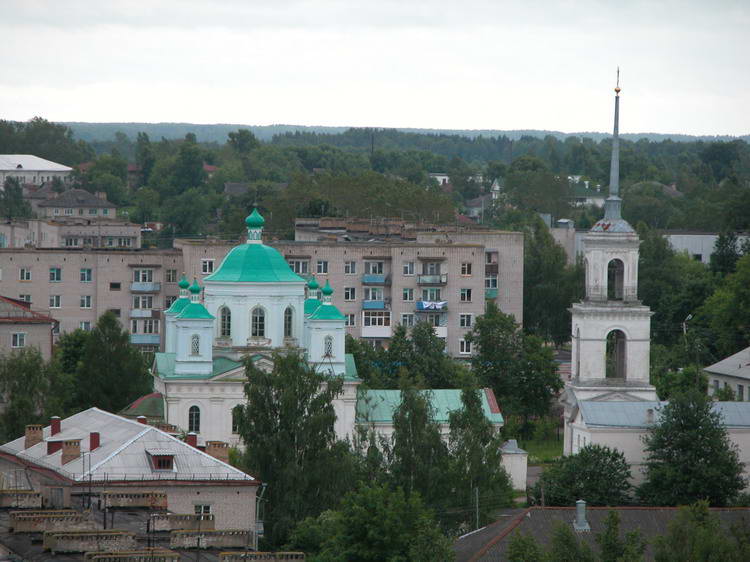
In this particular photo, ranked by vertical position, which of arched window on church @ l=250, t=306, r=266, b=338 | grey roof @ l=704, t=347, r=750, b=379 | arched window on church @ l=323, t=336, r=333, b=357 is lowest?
grey roof @ l=704, t=347, r=750, b=379

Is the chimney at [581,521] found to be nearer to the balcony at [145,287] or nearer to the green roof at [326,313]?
the green roof at [326,313]

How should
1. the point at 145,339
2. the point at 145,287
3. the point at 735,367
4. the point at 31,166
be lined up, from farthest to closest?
the point at 31,166 < the point at 145,339 < the point at 145,287 < the point at 735,367

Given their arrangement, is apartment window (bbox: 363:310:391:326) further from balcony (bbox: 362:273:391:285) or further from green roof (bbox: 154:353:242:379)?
green roof (bbox: 154:353:242:379)

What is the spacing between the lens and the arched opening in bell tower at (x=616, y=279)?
66.6 m

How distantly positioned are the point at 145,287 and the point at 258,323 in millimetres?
21560

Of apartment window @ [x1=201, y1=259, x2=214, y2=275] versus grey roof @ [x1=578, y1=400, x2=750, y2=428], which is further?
apartment window @ [x1=201, y1=259, x2=214, y2=275]

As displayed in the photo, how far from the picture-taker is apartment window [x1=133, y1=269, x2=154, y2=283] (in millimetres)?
86062

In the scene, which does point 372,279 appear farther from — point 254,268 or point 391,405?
point 391,405

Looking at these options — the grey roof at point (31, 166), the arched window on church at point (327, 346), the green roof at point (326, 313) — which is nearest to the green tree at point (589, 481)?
the arched window on church at point (327, 346)

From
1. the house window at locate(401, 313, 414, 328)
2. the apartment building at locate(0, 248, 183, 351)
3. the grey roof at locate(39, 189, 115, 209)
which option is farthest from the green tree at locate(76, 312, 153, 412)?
the grey roof at locate(39, 189, 115, 209)

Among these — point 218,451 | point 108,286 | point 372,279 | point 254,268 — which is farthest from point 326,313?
point 108,286

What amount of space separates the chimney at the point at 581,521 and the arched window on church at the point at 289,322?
19.8 metres

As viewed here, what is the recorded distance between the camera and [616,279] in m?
67.2

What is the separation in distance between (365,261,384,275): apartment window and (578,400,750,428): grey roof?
24.8 metres
